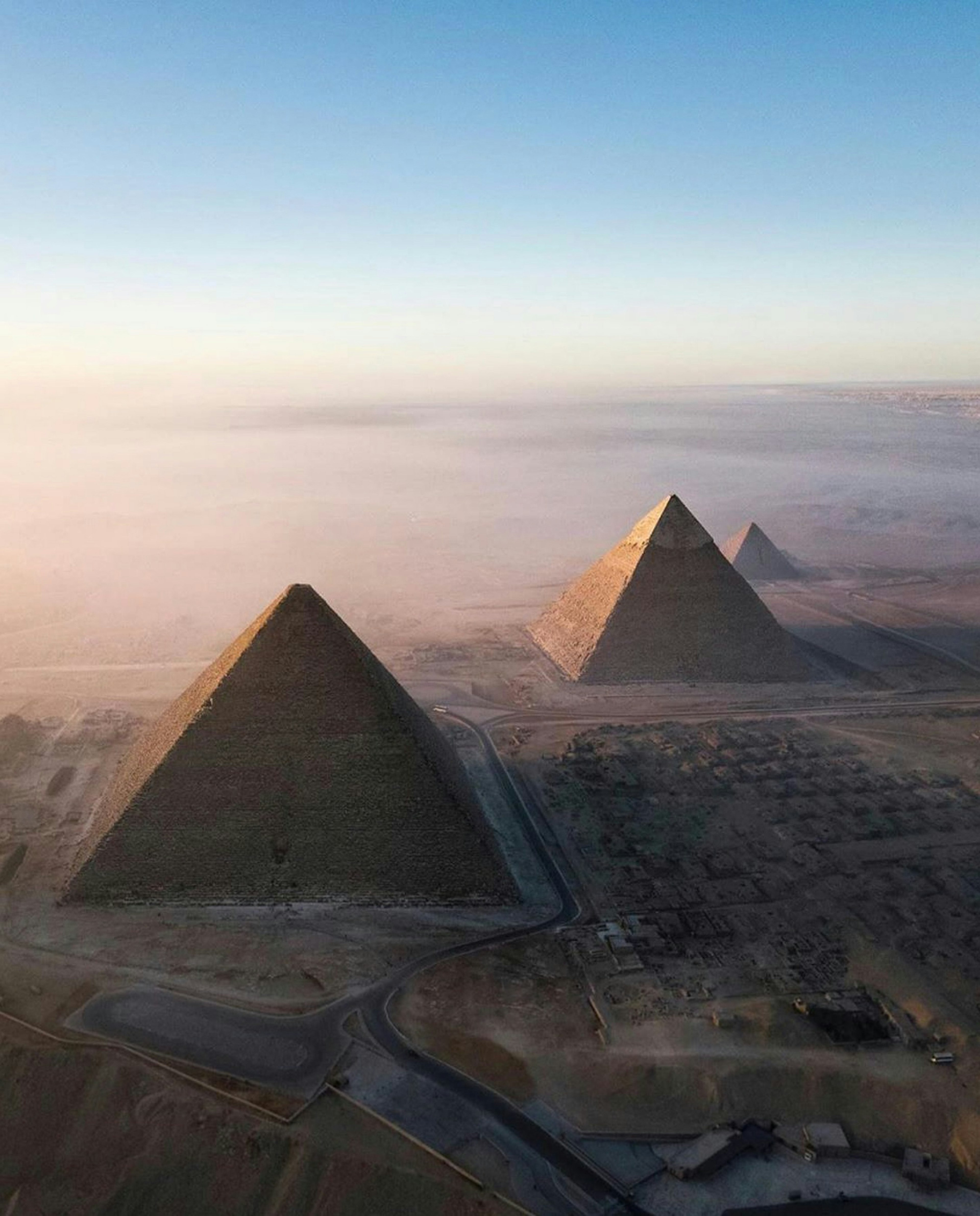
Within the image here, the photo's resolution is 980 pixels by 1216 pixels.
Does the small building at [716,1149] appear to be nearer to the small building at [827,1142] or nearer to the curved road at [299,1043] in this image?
the small building at [827,1142]

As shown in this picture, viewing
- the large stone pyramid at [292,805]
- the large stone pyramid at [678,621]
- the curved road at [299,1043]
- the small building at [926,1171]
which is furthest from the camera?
the large stone pyramid at [678,621]

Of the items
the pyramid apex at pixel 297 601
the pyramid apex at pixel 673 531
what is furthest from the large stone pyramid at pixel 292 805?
the pyramid apex at pixel 673 531

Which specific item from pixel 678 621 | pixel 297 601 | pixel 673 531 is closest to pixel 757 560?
pixel 678 621

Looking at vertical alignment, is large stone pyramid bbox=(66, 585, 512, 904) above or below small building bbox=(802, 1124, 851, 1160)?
above

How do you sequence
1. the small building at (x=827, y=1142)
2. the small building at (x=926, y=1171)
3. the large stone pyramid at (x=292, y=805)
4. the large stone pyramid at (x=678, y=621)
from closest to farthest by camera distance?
1. the small building at (x=926, y=1171)
2. the small building at (x=827, y=1142)
3. the large stone pyramid at (x=292, y=805)
4. the large stone pyramid at (x=678, y=621)

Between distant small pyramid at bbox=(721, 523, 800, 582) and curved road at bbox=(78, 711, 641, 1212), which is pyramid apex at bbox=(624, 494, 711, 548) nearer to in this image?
distant small pyramid at bbox=(721, 523, 800, 582)

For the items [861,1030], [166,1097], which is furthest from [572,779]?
[166,1097]

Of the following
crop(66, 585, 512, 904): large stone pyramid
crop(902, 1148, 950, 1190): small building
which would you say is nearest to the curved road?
crop(66, 585, 512, 904): large stone pyramid
